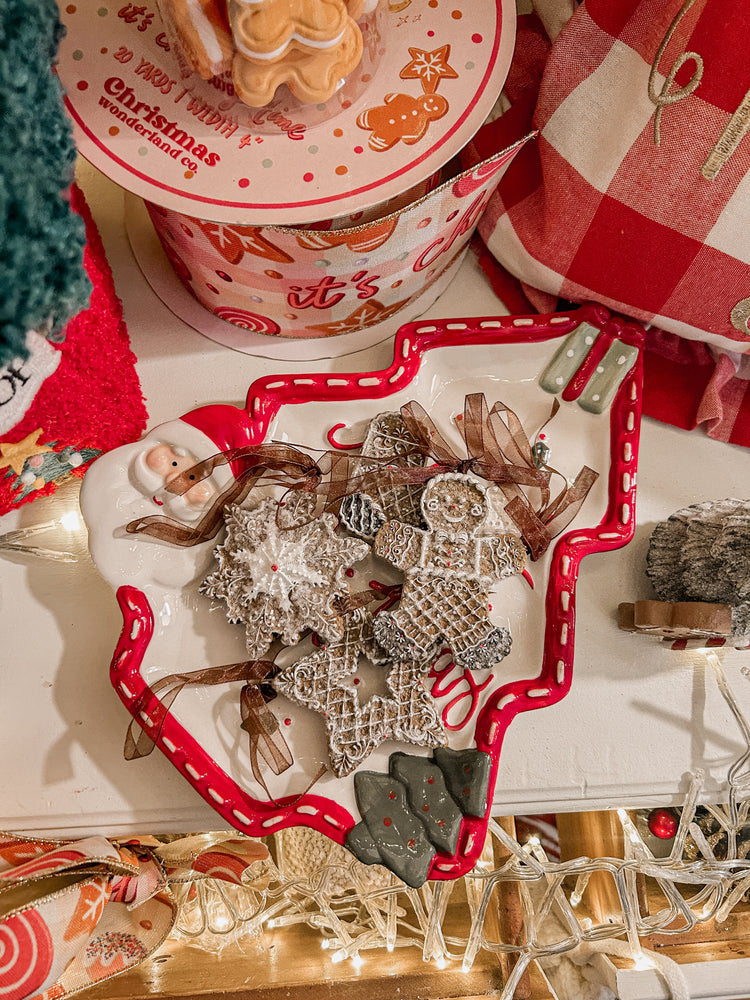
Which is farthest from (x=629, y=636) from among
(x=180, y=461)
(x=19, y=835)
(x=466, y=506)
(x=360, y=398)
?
(x=19, y=835)

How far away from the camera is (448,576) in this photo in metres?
0.64

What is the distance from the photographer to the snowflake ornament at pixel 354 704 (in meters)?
0.62

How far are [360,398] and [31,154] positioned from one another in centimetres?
36

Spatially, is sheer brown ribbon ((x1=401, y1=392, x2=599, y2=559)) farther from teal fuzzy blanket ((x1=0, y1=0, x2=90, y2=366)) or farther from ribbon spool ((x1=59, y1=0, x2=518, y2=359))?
teal fuzzy blanket ((x1=0, y1=0, x2=90, y2=366))

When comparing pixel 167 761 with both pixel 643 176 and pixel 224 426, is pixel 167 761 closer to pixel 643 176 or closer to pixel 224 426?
pixel 224 426

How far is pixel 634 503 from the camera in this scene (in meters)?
0.72

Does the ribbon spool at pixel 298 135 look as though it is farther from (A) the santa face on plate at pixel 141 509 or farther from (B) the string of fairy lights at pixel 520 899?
Answer: (B) the string of fairy lights at pixel 520 899

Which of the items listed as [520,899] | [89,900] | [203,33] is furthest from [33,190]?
[520,899]

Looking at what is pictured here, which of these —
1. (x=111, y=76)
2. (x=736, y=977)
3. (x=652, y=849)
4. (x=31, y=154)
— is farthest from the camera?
(x=652, y=849)

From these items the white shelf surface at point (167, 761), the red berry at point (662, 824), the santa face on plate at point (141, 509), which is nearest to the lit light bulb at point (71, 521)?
the white shelf surface at point (167, 761)

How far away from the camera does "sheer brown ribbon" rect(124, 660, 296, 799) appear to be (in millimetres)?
639

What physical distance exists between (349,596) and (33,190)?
379 mm

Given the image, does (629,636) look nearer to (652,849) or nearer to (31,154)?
(652,849)

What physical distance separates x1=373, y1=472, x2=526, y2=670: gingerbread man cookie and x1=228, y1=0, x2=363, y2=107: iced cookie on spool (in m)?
0.32
